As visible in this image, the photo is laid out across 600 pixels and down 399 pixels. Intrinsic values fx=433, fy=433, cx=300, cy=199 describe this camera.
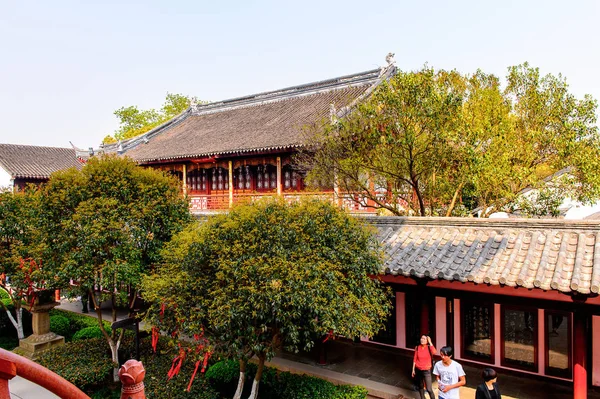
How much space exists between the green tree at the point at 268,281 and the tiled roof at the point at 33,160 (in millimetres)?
29025

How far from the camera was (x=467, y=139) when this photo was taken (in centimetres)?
1016

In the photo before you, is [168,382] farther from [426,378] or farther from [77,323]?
[77,323]

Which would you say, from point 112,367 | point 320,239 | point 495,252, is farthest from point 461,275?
point 112,367

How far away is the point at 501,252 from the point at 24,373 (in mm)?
7934

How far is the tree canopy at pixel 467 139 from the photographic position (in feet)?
32.7

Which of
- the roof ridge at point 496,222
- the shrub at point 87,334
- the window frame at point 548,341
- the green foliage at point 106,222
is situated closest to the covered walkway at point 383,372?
the window frame at point 548,341

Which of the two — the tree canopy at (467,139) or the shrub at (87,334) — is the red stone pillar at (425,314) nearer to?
the tree canopy at (467,139)

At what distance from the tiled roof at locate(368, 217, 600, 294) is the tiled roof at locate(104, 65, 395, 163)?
6.83m

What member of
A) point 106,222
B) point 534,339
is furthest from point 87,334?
point 534,339

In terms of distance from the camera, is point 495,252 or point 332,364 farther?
point 332,364

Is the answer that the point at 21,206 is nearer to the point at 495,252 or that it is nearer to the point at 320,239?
the point at 320,239

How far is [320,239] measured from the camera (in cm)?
695

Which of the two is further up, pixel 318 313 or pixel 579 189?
pixel 579 189

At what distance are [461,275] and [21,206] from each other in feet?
40.4
